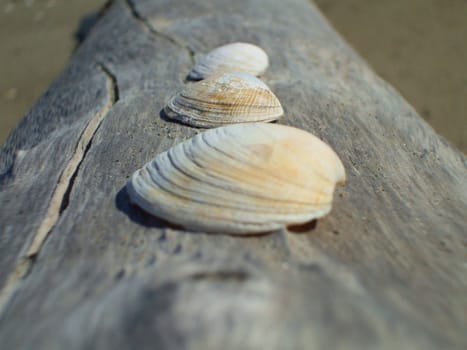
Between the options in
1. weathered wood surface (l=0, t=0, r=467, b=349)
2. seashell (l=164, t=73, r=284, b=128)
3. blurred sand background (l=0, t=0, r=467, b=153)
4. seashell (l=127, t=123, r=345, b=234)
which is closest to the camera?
weathered wood surface (l=0, t=0, r=467, b=349)

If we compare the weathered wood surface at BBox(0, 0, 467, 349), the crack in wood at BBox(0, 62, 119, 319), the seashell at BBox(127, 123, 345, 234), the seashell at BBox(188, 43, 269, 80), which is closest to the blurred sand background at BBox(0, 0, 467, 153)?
the weathered wood surface at BBox(0, 0, 467, 349)

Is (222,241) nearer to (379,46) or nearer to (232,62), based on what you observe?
(232,62)

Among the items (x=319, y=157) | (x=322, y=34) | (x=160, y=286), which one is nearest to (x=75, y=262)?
(x=160, y=286)

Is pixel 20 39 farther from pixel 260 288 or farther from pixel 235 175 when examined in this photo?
pixel 260 288

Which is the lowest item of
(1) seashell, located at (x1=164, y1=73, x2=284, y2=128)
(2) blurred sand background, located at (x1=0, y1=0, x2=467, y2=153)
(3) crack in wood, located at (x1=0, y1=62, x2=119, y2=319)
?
(2) blurred sand background, located at (x1=0, y1=0, x2=467, y2=153)

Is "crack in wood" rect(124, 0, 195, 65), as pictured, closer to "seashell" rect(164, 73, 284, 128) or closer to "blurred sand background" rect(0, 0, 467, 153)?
"seashell" rect(164, 73, 284, 128)

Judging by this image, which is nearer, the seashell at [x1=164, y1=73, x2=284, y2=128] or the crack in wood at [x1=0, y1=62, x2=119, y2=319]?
the crack in wood at [x1=0, y1=62, x2=119, y2=319]
